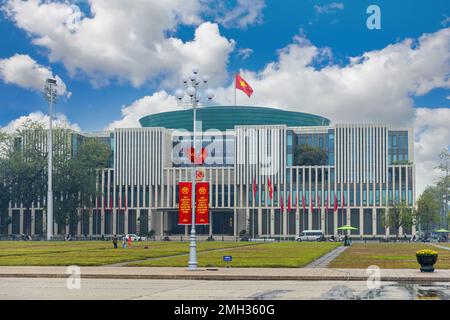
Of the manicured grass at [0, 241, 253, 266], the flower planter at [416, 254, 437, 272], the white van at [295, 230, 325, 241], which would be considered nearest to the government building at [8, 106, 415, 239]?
the white van at [295, 230, 325, 241]

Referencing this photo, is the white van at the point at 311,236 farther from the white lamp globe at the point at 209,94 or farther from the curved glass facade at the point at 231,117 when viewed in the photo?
the white lamp globe at the point at 209,94

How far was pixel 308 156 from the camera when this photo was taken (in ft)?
467

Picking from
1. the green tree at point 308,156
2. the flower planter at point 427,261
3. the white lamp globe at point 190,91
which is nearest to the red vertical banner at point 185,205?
the white lamp globe at point 190,91

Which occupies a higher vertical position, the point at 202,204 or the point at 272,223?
the point at 202,204

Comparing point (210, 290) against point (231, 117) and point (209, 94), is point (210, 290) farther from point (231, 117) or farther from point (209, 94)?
point (231, 117)

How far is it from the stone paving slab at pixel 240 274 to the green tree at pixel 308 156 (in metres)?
106

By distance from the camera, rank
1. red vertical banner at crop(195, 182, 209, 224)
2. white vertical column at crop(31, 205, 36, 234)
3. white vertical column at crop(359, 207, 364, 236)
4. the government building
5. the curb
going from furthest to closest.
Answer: white vertical column at crop(31, 205, 36, 234), the government building, white vertical column at crop(359, 207, 364, 236), red vertical banner at crop(195, 182, 209, 224), the curb

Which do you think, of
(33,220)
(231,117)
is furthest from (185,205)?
(231,117)

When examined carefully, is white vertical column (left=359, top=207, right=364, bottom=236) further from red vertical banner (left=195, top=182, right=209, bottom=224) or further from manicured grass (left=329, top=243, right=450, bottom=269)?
red vertical banner (left=195, top=182, right=209, bottom=224)

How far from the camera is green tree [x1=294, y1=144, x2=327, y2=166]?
468 feet

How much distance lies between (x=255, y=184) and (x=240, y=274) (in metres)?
105

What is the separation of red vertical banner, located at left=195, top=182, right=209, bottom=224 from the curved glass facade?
129650mm

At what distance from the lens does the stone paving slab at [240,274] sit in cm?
3231
